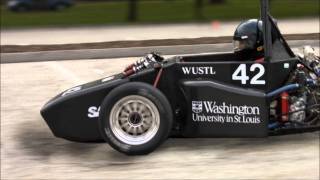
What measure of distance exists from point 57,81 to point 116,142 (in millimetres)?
2987

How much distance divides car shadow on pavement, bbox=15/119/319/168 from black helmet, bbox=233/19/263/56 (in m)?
0.90

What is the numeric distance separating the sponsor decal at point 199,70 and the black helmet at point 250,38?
459mm

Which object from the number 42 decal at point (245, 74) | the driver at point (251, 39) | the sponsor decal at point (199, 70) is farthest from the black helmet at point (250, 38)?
the sponsor decal at point (199, 70)

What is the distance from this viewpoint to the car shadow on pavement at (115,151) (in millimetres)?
5484

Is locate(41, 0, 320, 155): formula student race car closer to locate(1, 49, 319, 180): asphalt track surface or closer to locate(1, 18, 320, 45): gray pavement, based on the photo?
locate(1, 49, 319, 180): asphalt track surface

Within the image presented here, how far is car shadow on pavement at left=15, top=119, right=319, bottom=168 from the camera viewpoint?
18.0 feet

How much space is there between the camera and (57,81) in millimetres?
8188

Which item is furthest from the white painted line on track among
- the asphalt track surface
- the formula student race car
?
the formula student race car

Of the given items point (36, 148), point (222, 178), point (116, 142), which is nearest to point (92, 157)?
point (116, 142)

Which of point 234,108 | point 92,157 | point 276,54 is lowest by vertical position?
point 92,157

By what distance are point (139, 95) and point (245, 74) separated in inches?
41.3

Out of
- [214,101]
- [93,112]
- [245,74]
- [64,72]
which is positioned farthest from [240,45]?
[64,72]

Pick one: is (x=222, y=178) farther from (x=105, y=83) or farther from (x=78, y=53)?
(x=78, y=53)

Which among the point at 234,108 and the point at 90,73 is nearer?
the point at 234,108
